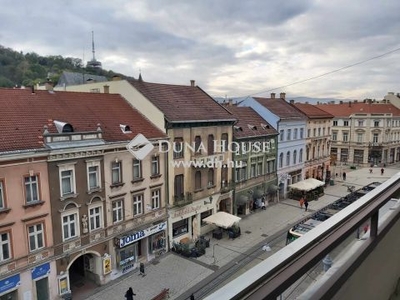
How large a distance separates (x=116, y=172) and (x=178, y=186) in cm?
445

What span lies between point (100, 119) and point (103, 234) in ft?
18.0

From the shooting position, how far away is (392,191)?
240cm

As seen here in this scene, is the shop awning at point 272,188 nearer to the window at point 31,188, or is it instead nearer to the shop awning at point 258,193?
the shop awning at point 258,193

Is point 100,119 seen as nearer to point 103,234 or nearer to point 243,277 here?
point 103,234

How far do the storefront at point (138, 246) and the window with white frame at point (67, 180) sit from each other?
11.2 feet

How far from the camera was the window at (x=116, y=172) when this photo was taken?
1474 centimetres

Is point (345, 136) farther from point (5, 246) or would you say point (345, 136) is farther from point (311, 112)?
Answer: point (5, 246)

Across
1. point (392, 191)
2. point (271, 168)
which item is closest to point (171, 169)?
point (271, 168)

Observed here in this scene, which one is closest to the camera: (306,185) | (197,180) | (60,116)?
(60,116)

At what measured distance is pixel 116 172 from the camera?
1494cm

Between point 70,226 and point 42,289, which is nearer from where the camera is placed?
point 42,289

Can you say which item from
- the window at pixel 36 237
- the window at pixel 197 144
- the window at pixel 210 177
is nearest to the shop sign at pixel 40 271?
the window at pixel 36 237

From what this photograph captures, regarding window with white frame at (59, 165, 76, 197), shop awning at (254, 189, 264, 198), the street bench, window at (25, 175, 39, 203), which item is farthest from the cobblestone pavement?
window at (25, 175, 39, 203)

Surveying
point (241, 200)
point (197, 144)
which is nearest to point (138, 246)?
point (197, 144)
